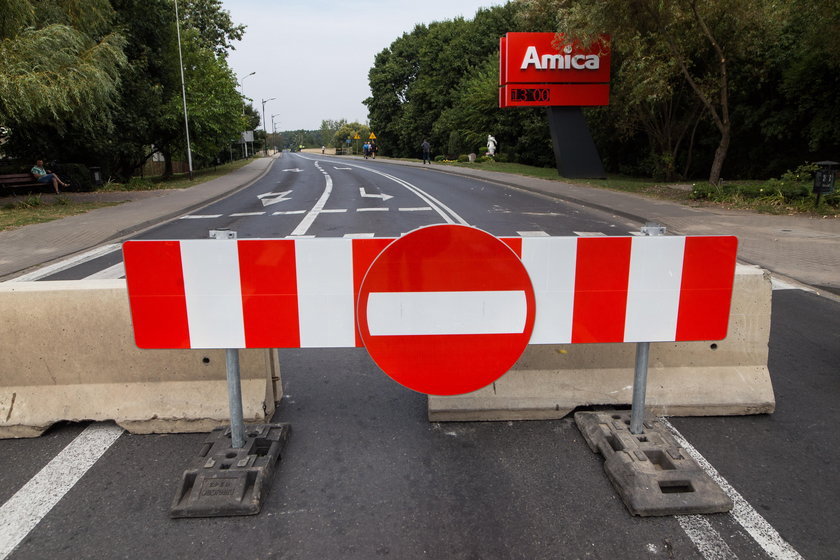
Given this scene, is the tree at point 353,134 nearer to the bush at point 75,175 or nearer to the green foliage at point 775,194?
the bush at point 75,175

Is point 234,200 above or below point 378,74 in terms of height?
below

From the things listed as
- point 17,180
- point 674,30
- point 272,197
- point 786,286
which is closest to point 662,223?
point 786,286

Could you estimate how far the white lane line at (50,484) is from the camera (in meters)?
2.70

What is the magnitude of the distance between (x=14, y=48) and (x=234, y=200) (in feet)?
24.8

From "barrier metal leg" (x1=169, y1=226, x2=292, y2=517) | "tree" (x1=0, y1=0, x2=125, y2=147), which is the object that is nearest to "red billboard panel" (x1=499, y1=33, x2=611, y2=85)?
"tree" (x1=0, y1=0, x2=125, y2=147)

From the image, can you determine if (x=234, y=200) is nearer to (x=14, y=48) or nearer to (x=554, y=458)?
(x=14, y=48)

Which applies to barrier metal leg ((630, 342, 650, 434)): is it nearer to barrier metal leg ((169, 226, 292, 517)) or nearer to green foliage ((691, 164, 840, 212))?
barrier metal leg ((169, 226, 292, 517))

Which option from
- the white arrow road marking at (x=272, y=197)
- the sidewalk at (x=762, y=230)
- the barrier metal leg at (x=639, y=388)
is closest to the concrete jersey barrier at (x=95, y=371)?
the barrier metal leg at (x=639, y=388)

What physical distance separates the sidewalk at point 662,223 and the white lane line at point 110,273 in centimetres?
126

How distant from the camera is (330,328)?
3035 millimetres

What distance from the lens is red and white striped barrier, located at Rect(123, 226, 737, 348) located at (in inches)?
115

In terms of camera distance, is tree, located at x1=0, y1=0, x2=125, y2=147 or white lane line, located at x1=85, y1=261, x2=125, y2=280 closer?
white lane line, located at x1=85, y1=261, x2=125, y2=280

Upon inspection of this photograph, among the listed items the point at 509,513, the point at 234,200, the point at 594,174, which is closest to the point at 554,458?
the point at 509,513

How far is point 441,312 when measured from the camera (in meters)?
2.88
